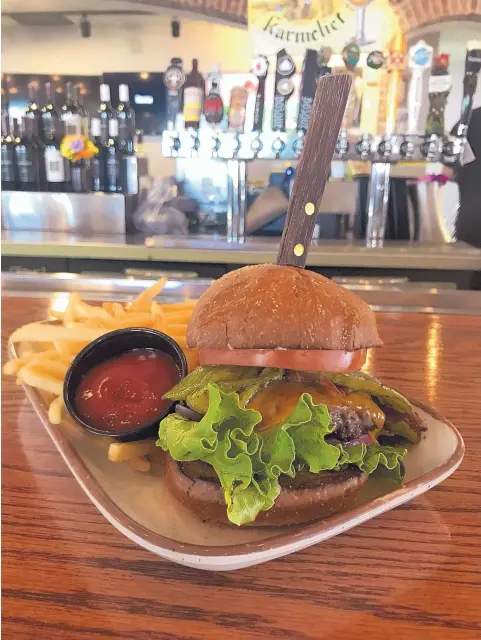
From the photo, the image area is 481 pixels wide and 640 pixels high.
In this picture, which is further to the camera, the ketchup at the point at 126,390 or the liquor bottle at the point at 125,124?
the liquor bottle at the point at 125,124

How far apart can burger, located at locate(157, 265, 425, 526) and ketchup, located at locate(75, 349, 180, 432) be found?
0.14 metres

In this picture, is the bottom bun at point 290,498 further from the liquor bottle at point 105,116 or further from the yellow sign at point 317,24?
the yellow sign at point 317,24

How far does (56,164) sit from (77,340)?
149 inches

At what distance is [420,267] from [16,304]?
110 inches

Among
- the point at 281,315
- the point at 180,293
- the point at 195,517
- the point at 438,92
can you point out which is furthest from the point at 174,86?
the point at 195,517

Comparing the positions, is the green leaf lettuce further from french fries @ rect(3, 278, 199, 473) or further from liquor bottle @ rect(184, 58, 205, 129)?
liquor bottle @ rect(184, 58, 205, 129)

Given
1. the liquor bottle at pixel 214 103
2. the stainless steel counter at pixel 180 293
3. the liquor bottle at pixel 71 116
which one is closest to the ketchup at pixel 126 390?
the stainless steel counter at pixel 180 293

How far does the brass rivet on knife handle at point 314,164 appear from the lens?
1.06 m

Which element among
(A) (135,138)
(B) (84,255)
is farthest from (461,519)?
(A) (135,138)

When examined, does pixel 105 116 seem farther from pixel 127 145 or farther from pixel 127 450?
pixel 127 450

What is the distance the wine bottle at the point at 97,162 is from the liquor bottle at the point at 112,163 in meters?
0.04

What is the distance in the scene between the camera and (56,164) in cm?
473

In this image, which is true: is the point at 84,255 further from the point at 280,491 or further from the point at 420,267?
the point at 280,491

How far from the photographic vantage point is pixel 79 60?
4.97 m
